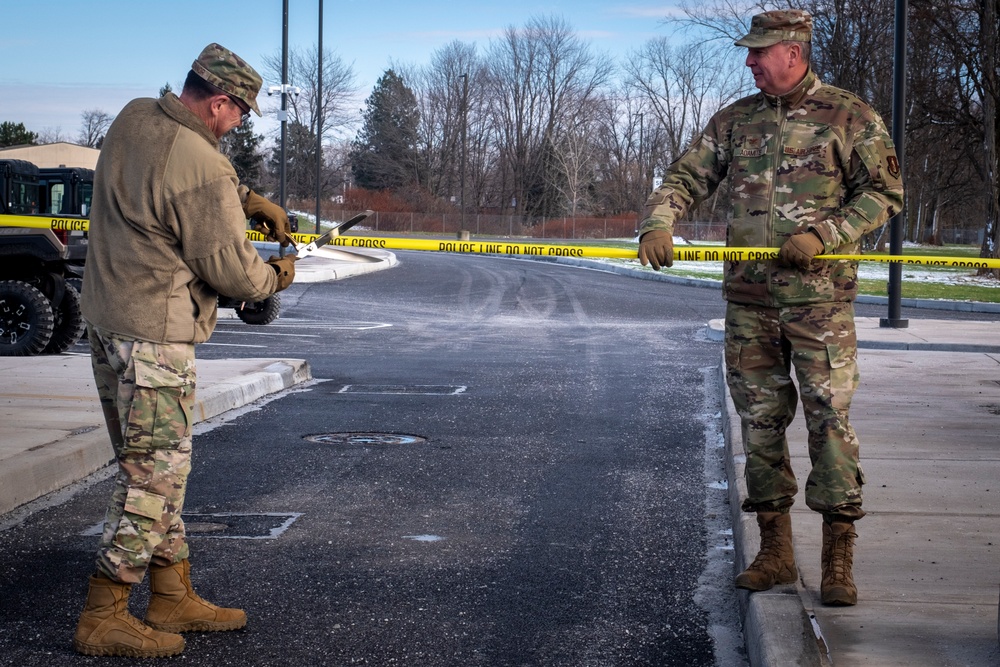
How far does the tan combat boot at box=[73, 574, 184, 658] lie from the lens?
12.9ft

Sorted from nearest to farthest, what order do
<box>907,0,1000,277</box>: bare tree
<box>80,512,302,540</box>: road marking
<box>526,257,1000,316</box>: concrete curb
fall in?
<box>80,512,302,540</box>: road marking
<box>526,257,1000,316</box>: concrete curb
<box>907,0,1000,277</box>: bare tree

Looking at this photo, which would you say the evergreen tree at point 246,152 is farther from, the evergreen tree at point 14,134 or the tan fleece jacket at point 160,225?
the tan fleece jacket at point 160,225

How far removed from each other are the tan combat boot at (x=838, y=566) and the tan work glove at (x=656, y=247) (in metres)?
1.15

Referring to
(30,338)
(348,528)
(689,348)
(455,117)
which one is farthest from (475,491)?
(455,117)

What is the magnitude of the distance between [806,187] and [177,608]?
2.75 meters

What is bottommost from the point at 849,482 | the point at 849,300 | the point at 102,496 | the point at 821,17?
the point at 102,496

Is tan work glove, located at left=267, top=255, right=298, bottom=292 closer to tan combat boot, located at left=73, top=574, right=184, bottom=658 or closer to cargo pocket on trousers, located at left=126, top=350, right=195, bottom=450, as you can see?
cargo pocket on trousers, located at left=126, top=350, right=195, bottom=450

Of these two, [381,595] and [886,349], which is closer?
[381,595]

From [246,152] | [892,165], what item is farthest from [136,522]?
[246,152]

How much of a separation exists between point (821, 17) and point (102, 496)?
37.1 meters

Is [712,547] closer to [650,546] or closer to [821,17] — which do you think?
[650,546]

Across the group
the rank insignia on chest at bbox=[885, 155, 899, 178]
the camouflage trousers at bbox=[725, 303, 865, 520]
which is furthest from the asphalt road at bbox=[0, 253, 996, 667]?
the rank insignia on chest at bbox=[885, 155, 899, 178]

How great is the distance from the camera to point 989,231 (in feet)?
116

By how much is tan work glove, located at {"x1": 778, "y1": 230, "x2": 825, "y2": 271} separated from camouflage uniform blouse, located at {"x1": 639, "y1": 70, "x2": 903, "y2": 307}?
0.16ft
